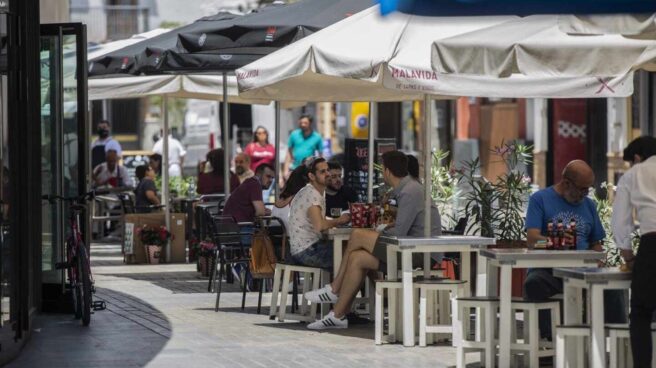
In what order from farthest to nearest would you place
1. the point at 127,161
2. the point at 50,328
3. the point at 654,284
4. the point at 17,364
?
1. the point at 127,161
2. the point at 50,328
3. the point at 17,364
4. the point at 654,284

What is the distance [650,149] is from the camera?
10508 mm

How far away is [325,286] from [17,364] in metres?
3.11

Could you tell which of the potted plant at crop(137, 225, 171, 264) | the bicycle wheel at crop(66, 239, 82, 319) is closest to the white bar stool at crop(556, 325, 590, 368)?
the bicycle wheel at crop(66, 239, 82, 319)

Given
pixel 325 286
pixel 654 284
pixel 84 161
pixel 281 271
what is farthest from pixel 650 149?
pixel 84 161

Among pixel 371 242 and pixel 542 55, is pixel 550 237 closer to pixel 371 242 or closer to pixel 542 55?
pixel 542 55

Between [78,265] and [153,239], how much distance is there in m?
7.32

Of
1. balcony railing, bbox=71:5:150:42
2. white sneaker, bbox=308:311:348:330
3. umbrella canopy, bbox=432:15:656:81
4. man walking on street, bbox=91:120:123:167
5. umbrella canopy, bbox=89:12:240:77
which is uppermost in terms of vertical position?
balcony railing, bbox=71:5:150:42

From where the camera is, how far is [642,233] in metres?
10.2

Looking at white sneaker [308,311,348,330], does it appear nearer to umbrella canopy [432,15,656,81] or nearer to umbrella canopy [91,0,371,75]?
umbrella canopy [432,15,656,81]

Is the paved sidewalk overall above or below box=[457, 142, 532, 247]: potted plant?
below

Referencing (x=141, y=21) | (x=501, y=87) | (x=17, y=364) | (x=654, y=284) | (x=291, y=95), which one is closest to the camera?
(x=654, y=284)

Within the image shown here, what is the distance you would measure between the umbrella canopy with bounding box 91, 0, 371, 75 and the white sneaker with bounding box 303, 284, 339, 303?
10.8 ft

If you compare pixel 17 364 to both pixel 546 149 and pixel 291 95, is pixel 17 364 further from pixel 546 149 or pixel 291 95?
pixel 546 149

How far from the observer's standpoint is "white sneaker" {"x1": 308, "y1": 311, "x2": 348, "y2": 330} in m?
13.9
